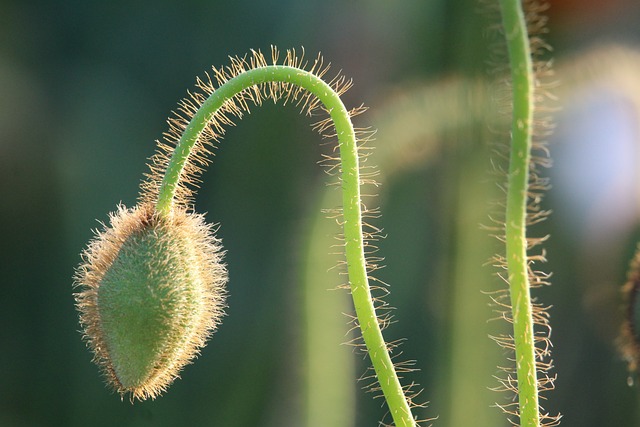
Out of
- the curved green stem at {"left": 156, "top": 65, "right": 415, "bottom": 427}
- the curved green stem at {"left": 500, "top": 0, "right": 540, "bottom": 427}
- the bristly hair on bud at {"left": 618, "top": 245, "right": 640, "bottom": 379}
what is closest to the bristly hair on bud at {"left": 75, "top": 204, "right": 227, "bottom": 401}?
the curved green stem at {"left": 156, "top": 65, "right": 415, "bottom": 427}

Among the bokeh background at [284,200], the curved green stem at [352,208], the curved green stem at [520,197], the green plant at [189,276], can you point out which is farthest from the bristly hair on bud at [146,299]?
the bokeh background at [284,200]

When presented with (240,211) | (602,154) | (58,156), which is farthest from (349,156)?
(58,156)

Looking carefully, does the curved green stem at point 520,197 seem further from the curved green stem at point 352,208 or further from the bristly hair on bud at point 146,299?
the bristly hair on bud at point 146,299

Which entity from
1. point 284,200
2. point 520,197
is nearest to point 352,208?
point 520,197

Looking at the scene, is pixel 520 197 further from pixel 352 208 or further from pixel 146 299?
pixel 146 299

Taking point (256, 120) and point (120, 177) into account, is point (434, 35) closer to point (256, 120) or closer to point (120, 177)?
point (256, 120)

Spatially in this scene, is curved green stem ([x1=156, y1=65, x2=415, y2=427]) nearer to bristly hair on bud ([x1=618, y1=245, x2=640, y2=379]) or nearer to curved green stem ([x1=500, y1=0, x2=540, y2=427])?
curved green stem ([x1=500, y1=0, x2=540, y2=427])
